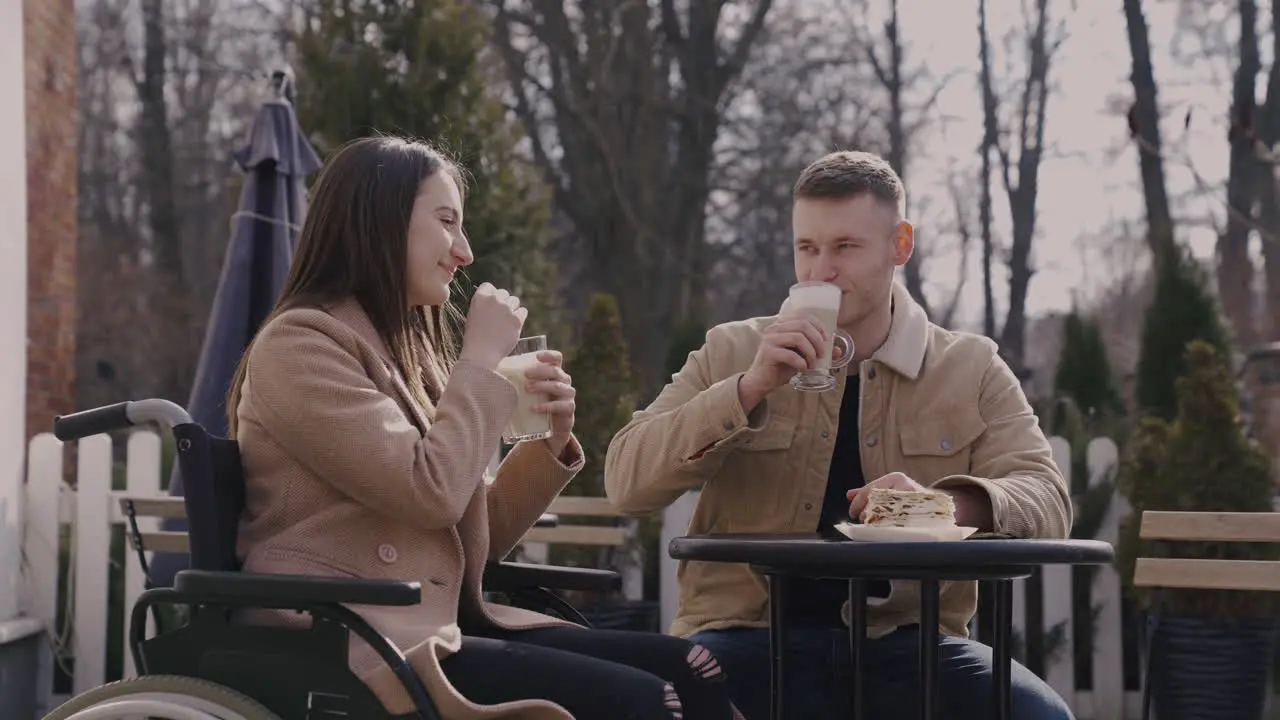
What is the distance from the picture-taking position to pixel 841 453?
2.90 meters

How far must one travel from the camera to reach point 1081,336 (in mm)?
8992

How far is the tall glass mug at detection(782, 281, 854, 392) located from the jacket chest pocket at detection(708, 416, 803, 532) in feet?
0.71

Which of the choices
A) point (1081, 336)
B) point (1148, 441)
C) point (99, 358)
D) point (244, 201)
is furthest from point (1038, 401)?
point (99, 358)

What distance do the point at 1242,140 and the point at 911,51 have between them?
3.82 metres

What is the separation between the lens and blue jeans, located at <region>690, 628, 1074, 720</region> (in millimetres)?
2695

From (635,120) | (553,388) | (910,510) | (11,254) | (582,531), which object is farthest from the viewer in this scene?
(635,120)

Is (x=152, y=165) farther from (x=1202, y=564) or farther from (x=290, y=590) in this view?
(x=290, y=590)

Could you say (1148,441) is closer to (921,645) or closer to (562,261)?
(921,645)

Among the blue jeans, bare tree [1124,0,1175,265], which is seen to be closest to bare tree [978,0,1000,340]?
bare tree [1124,0,1175,265]

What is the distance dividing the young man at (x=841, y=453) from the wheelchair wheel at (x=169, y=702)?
0.96 meters

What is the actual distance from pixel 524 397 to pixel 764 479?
22.2 inches

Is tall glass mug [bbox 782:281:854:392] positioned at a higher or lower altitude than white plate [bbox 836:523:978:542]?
higher

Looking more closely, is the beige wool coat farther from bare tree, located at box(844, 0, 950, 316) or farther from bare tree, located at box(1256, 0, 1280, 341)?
bare tree, located at box(844, 0, 950, 316)

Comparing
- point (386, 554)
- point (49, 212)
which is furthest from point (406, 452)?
point (49, 212)
